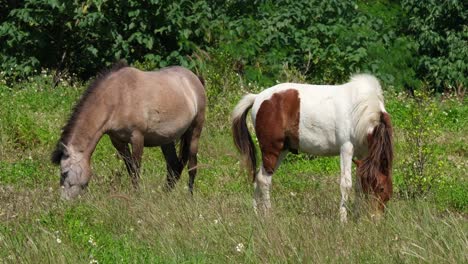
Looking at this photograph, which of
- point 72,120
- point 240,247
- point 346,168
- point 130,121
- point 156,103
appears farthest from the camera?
point 156,103

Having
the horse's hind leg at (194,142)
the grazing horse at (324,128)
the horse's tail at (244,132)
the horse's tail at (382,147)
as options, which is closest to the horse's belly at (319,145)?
the grazing horse at (324,128)

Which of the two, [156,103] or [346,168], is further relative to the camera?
[156,103]

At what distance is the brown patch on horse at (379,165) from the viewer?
28.6 ft

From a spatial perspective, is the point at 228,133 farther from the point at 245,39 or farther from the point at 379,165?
the point at 379,165

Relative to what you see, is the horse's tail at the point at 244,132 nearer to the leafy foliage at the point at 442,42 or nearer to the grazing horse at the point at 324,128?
the grazing horse at the point at 324,128

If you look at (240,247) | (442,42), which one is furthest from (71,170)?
(442,42)

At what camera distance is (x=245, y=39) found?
16828 millimetres

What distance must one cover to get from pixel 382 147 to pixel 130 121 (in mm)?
2767

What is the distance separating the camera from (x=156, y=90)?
10.7 meters

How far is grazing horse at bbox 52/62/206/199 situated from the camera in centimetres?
979

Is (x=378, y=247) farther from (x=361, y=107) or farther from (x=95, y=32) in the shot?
(x=95, y=32)

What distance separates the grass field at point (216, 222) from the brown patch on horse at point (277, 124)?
0.48 m

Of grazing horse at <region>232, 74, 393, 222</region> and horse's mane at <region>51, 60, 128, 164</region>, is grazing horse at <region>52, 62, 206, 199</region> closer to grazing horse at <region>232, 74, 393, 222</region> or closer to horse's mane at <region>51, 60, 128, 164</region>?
horse's mane at <region>51, 60, 128, 164</region>

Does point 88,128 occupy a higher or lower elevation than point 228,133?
higher
